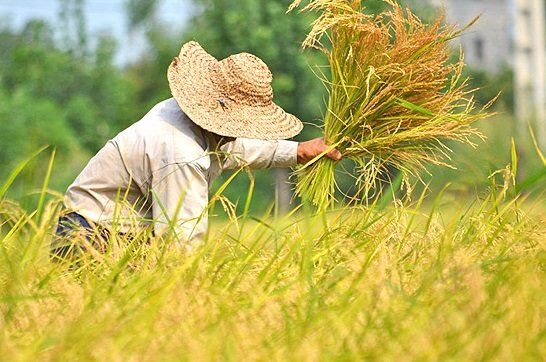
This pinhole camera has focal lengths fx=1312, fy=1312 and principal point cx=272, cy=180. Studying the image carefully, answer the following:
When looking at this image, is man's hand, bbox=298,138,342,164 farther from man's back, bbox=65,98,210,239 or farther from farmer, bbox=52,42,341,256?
man's back, bbox=65,98,210,239

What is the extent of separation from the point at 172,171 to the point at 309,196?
0.75 m

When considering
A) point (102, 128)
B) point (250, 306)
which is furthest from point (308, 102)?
point (250, 306)

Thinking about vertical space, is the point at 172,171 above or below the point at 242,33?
above

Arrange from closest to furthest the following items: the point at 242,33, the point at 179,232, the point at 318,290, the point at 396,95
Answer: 1. the point at 318,290
2. the point at 179,232
3. the point at 396,95
4. the point at 242,33

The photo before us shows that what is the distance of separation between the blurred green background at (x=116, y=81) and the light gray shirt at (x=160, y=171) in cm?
1291

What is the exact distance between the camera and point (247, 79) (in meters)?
4.79

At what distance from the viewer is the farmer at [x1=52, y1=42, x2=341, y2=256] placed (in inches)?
175

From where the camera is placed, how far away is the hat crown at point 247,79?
480 cm

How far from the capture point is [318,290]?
3732mm

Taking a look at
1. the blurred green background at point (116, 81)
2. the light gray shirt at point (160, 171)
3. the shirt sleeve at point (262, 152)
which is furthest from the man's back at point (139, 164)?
the blurred green background at point (116, 81)

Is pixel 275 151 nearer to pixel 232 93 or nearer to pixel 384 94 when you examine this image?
pixel 232 93

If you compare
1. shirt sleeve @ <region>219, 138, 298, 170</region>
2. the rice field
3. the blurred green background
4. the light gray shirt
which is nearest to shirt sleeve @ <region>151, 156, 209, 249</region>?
the light gray shirt

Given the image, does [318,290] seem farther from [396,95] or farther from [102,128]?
[102,128]

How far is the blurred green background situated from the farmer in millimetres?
12882
